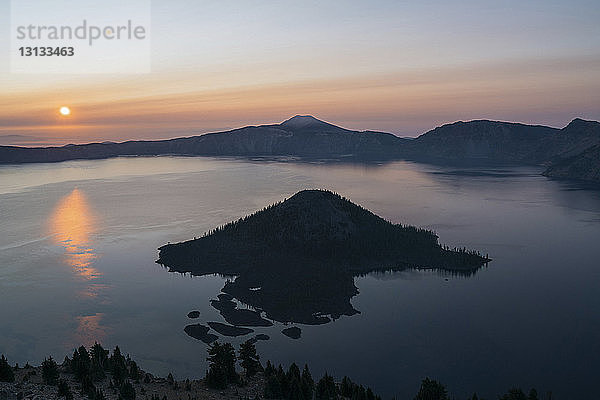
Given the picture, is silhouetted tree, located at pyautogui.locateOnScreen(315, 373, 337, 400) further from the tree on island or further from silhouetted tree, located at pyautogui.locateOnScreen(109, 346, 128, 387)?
silhouetted tree, located at pyautogui.locateOnScreen(109, 346, 128, 387)

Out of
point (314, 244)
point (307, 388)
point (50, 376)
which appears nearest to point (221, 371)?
point (307, 388)

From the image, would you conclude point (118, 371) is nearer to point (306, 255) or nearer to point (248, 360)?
point (248, 360)

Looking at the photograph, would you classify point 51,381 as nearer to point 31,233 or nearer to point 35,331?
point 35,331

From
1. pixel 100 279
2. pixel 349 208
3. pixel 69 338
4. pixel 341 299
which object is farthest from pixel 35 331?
pixel 349 208

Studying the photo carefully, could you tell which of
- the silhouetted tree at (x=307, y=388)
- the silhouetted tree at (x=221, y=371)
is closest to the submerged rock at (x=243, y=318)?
the silhouetted tree at (x=221, y=371)

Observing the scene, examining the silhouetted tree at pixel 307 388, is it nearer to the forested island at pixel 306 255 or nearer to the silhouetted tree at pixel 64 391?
the silhouetted tree at pixel 64 391
